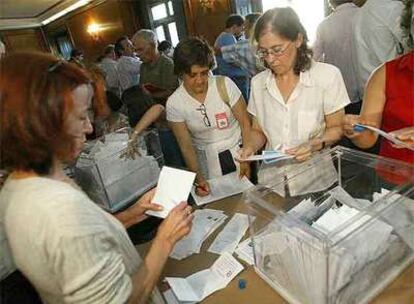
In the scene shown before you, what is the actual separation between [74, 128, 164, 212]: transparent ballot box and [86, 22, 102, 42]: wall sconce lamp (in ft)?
27.5

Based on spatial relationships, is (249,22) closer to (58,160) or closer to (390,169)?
(390,169)

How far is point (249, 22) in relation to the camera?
3.55 meters

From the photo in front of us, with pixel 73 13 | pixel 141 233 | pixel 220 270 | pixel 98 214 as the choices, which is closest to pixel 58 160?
pixel 98 214

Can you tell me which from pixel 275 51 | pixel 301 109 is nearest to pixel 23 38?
pixel 275 51

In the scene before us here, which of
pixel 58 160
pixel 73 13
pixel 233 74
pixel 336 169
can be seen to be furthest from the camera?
pixel 73 13

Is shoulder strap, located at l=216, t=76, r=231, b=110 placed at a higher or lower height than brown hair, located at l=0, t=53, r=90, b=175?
lower

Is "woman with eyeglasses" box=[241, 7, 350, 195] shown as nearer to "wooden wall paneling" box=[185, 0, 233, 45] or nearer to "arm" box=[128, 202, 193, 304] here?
"arm" box=[128, 202, 193, 304]

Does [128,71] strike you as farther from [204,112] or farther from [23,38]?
[23,38]

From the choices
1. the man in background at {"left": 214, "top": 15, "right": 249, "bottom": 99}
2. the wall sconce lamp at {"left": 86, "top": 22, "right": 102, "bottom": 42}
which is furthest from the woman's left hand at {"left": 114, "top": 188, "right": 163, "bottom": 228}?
the wall sconce lamp at {"left": 86, "top": 22, "right": 102, "bottom": 42}

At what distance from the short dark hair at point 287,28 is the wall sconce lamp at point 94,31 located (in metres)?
8.85

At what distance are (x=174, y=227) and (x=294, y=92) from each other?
83cm

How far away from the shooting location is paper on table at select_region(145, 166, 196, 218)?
1.02 m

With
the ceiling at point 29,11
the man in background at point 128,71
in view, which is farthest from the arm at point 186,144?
the ceiling at point 29,11

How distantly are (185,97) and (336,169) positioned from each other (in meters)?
0.92
